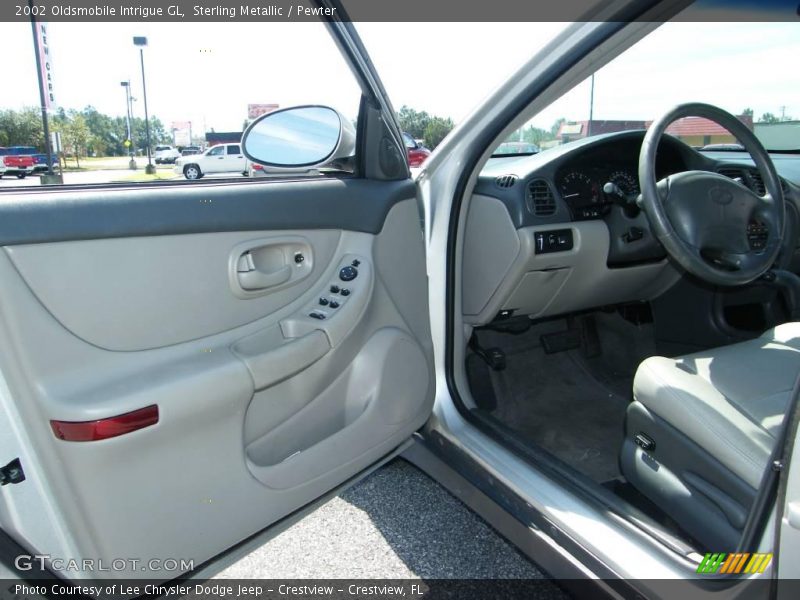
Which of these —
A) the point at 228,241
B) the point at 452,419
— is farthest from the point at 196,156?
the point at 452,419

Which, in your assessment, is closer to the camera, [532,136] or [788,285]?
[532,136]

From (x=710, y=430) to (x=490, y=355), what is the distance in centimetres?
107

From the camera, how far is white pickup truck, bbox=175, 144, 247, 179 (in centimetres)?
166

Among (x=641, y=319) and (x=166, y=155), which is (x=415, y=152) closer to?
(x=166, y=155)

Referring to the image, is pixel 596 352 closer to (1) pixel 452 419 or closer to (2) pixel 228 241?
(1) pixel 452 419

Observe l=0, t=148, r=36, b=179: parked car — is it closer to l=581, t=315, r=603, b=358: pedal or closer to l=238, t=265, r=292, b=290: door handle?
l=238, t=265, r=292, b=290: door handle

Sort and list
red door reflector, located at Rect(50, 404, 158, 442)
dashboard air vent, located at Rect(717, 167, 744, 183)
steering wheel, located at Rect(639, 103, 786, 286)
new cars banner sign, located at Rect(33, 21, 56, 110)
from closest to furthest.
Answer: red door reflector, located at Rect(50, 404, 158, 442), new cars banner sign, located at Rect(33, 21, 56, 110), steering wheel, located at Rect(639, 103, 786, 286), dashboard air vent, located at Rect(717, 167, 744, 183)

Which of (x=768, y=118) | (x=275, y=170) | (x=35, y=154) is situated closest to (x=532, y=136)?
(x=275, y=170)

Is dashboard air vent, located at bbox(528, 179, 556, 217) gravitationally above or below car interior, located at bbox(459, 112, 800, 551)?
above

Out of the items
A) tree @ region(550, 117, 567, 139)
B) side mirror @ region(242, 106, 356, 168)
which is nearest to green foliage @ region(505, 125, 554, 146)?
tree @ region(550, 117, 567, 139)

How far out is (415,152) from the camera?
226cm

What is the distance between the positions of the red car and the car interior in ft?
0.85

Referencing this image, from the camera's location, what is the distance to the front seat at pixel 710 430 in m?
1.43

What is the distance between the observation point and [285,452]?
158cm
